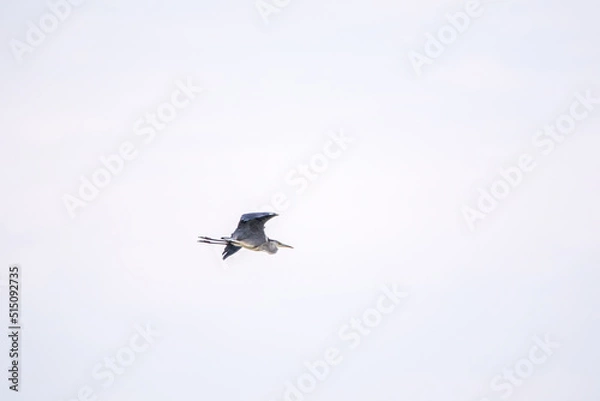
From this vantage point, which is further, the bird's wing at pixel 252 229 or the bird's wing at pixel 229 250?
the bird's wing at pixel 229 250

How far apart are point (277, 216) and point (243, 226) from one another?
2188 mm

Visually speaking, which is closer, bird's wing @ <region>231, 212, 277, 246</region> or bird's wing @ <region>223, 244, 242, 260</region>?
bird's wing @ <region>231, 212, 277, 246</region>

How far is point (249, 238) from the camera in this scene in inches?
2317

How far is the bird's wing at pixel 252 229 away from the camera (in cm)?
5759

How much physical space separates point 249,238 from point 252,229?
444 mm

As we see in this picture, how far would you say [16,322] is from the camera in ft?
211

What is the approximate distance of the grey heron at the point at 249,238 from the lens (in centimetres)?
5769

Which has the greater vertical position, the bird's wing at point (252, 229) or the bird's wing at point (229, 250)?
the bird's wing at point (229, 250)

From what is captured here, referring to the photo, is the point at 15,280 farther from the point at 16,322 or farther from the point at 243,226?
the point at 243,226

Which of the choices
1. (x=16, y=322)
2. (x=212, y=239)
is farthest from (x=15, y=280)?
(x=212, y=239)

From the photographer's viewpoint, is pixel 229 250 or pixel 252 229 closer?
pixel 252 229

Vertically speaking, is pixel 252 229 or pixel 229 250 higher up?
pixel 229 250

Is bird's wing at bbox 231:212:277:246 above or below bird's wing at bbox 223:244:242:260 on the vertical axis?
below

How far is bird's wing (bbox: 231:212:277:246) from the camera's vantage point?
57594 mm
